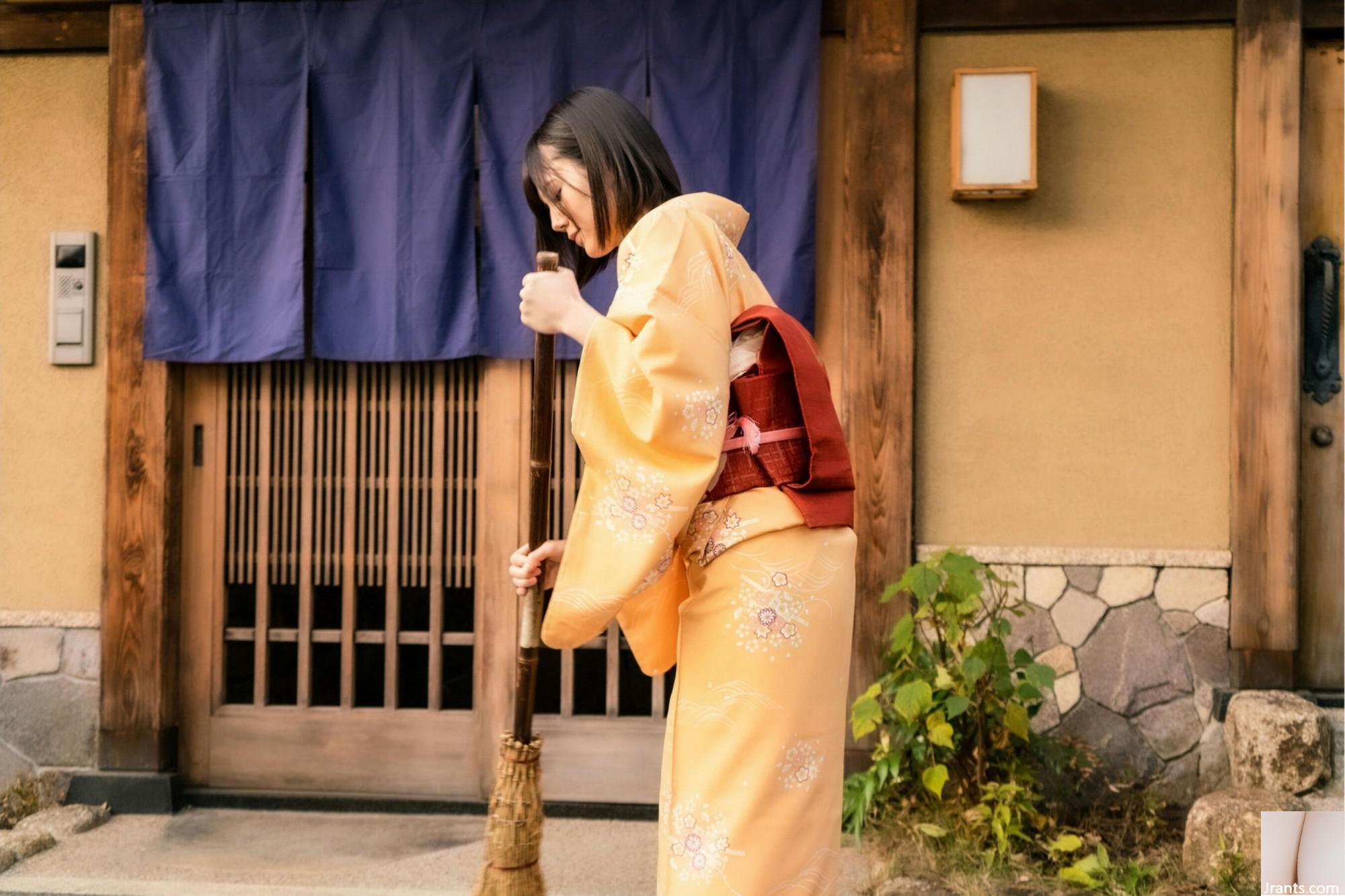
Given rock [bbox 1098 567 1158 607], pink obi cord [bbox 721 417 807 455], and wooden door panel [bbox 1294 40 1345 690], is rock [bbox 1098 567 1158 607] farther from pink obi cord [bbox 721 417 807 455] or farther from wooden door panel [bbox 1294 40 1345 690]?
pink obi cord [bbox 721 417 807 455]

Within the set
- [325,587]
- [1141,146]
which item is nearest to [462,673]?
[325,587]

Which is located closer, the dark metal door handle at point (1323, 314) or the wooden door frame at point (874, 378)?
the wooden door frame at point (874, 378)

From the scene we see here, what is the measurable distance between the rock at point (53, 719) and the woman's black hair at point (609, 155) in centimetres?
378

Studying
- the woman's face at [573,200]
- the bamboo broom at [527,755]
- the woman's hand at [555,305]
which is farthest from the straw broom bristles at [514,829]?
the woman's face at [573,200]

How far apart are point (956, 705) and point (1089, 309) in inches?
72.8

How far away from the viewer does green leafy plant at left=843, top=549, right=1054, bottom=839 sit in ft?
13.2

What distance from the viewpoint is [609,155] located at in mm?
2480

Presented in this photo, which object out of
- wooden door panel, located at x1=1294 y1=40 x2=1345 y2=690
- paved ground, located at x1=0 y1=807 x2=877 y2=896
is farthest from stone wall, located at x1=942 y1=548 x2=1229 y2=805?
paved ground, located at x1=0 y1=807 x2=877 y2=896

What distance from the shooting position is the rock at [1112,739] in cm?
454

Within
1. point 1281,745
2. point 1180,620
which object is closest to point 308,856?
point 1180,620

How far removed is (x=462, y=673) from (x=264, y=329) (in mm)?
1789

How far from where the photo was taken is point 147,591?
488 centimetres

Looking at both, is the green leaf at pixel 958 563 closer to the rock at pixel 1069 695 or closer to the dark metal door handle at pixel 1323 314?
the rock at pixel 1069 695

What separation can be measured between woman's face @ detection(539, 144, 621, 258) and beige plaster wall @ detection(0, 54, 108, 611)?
132 inches
